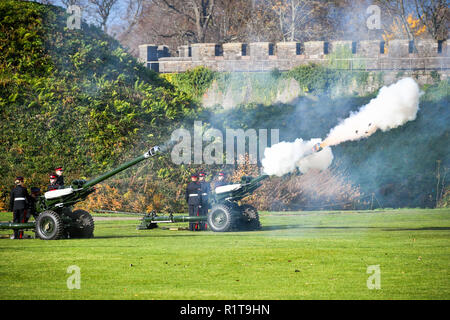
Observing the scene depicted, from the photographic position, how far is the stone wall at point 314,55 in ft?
152

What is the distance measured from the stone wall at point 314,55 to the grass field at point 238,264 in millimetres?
23480

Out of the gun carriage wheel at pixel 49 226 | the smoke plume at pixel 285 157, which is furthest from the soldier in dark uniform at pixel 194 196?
the gun carriage wheel at pixel 49 226

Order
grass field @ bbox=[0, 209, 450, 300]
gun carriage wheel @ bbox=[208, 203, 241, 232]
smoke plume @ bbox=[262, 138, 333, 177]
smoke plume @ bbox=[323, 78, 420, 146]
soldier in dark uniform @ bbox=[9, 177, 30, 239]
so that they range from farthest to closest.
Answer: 1. soldier in dark uniform @ bbox=[9, 177, 30, 239]
2. gun carriage wheel @ bbox=[208, 203, 241, 232]
3. smoke plume @ bbox=[262, 138, 333, 177]
4. smoke plume @ bbox=[323, 78, 420, 146]
5. grass field @ bbox=[0, 209, 450, 300]

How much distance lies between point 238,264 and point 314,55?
108 feet

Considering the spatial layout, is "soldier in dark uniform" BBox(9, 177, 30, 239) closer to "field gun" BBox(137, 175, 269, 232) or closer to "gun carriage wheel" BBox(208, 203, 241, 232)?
"field gun" BBox(137, 175, 269, 232)

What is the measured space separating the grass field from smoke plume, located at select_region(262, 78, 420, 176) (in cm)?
207

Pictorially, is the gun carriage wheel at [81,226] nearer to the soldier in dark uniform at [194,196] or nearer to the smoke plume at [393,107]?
the soldier in dark uniform at [194,196]

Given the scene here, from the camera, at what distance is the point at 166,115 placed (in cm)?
3797

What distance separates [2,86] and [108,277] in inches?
984

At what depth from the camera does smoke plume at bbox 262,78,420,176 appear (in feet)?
75.0

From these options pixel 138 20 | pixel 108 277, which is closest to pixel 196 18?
pixel 138 20

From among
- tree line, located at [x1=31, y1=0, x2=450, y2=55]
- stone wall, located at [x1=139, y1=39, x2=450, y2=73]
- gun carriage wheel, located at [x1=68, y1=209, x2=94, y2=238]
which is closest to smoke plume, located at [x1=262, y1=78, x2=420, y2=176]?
gun carriage wheel, located at [x1=68, y1=209, x2=94, y2=238]

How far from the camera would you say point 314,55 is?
156 feet
